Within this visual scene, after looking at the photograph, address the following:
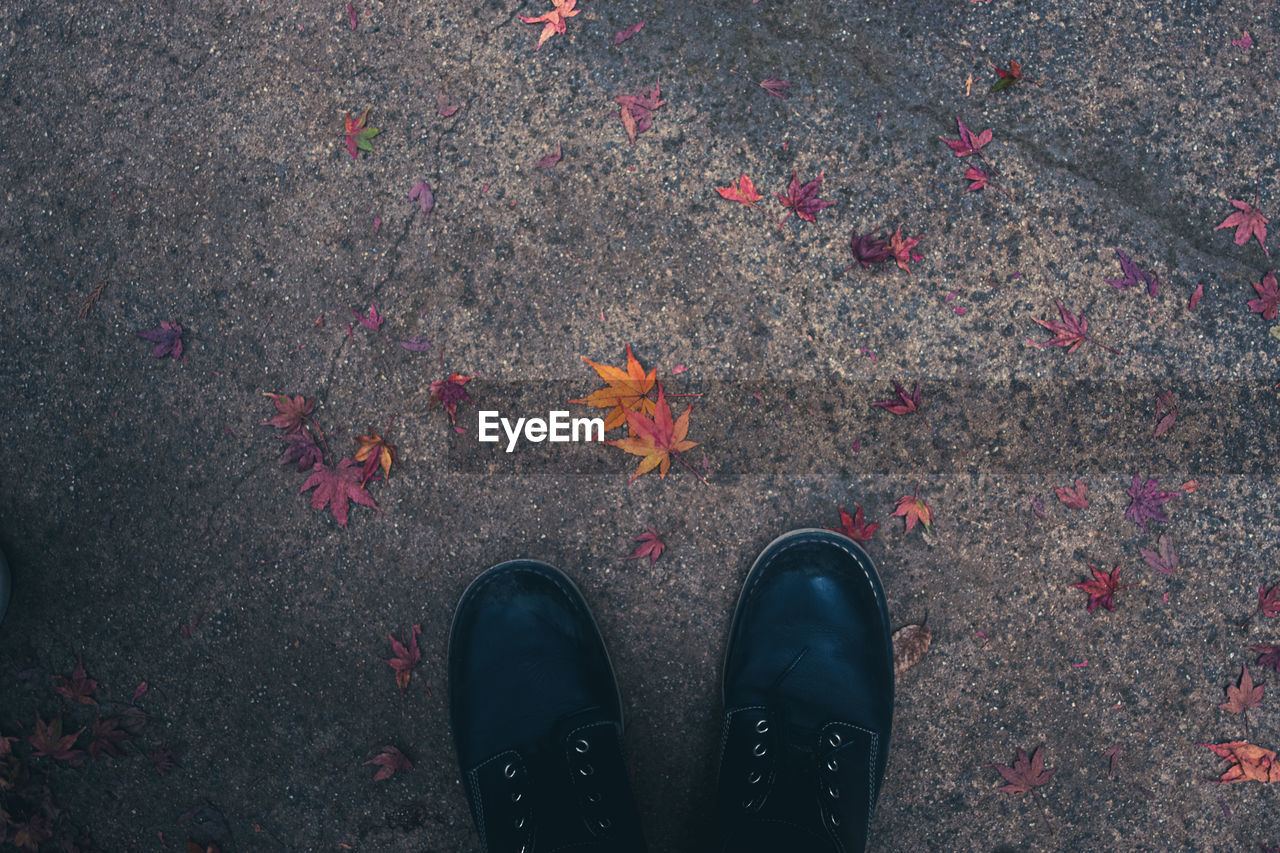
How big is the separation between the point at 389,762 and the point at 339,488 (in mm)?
899

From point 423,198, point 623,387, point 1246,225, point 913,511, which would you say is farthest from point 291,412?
point 1246,225

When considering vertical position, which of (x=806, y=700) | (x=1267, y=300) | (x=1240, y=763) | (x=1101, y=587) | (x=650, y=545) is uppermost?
(x=1267, y=300)

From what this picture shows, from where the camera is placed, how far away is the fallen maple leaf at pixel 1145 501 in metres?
2.18

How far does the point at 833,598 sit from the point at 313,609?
168 centimetres

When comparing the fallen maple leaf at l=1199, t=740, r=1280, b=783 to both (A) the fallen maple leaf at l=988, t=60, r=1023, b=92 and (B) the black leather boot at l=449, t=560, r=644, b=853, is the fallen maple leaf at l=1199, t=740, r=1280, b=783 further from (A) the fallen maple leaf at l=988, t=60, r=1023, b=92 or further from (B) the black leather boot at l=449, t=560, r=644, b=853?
(A) the fallen maple leaf at l=988, t=60, r=1023, b=92

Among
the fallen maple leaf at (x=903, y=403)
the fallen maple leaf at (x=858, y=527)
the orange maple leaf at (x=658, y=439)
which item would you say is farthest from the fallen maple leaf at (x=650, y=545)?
the fallen maple leaf at (x=903, y=403)

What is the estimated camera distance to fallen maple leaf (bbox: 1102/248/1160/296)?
2197 millimetres

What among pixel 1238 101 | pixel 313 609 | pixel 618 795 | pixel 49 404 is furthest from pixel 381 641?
pixel 1238 101

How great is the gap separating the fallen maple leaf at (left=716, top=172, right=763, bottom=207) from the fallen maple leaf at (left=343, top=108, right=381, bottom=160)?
3.76 feet

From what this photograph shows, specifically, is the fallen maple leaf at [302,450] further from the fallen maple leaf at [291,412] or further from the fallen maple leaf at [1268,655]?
the fallen maple leaf at [1268,655]

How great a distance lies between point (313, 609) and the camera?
223 cm

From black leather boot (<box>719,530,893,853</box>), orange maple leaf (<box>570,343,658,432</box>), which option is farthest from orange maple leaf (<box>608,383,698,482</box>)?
black leather boot (<box>719,530,893,853</box>)

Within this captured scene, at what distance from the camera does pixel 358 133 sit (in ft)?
7.36

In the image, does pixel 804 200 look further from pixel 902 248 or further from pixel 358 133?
pixel 358 133
